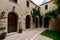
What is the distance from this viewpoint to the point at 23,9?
12031mm

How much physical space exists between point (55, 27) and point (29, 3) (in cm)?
619

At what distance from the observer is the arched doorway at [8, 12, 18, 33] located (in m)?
9.98

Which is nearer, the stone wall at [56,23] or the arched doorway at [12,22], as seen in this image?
the arched doorway at [12,22]

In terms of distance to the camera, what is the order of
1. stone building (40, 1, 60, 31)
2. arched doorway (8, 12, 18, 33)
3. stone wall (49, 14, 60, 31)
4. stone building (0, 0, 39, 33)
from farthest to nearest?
stone building (40, 1, 60, 31)
stone wall (49, 14, 60, 31)
arched doorway (8, 12, 18, 33)
stone building (0, 0, 39, 33)

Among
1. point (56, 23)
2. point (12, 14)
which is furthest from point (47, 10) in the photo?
point (12, 14)

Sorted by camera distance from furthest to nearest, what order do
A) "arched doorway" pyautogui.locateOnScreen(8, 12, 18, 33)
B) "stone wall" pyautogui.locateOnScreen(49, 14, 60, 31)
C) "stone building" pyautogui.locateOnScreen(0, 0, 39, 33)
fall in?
1. "stone wall" pyautogui.locateOnScreen(49, 14, 60, 31)
2. "arched doorway" pyautogui.locateOnScreen(8, 12, 18, 33)
3. "stone building" pyautogui.locateOnScreen(0, 0, 39, 33)

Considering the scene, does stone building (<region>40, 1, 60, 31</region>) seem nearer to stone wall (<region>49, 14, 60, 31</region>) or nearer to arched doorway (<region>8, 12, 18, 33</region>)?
stone wall (<region>49, 14, 60, 31</region>)

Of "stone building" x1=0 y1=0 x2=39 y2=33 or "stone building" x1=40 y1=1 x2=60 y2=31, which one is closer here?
"stone building" x1=0 y1=0 x2=39 y2=33

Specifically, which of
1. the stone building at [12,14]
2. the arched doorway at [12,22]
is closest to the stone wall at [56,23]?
the stone building at [12,14]

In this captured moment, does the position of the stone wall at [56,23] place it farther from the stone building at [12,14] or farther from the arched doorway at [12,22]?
the arched doorway at [12,22]

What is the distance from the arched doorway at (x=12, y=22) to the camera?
998cm

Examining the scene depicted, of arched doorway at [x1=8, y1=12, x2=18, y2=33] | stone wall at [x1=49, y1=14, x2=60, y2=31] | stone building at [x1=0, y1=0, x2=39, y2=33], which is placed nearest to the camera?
stone building at [x1=0, y1=0, x2=39, y2=33]

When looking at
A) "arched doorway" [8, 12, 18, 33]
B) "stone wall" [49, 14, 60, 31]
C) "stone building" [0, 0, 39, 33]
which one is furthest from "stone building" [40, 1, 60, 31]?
Answer: "arched doorway" [8, 12, 18, 33]

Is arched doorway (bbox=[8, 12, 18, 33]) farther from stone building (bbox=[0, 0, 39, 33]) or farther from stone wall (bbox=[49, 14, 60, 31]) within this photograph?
stone wall (bbox=[49, 14, 60, 31])
